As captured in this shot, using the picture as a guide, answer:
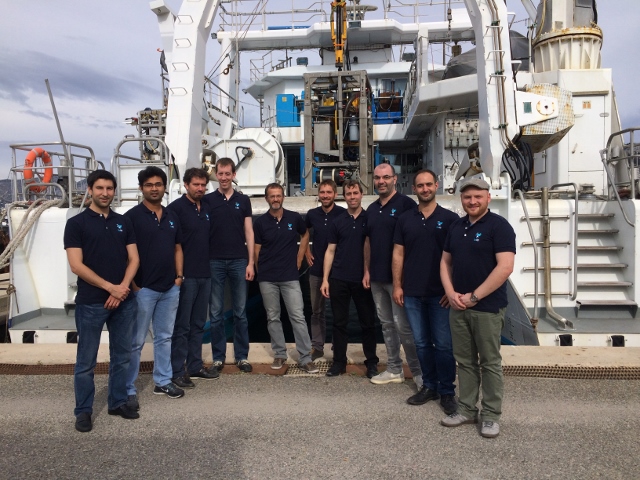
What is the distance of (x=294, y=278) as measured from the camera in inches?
176

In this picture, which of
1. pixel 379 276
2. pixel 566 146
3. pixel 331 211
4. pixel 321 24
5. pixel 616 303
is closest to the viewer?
pixel 379 276

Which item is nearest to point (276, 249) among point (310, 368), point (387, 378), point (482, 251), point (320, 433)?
point (310, 368)

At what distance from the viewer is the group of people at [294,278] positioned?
10.5 ft

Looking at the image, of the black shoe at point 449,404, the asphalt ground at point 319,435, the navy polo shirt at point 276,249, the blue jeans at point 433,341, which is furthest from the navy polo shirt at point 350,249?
the black shoe at point 449,404

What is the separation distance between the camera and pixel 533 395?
379 centimetres

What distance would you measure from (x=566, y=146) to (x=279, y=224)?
6.08 m

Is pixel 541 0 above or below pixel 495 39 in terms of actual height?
above

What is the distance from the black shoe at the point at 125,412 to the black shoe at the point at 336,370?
1.60m

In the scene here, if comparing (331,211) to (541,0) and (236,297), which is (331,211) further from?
(541,0)

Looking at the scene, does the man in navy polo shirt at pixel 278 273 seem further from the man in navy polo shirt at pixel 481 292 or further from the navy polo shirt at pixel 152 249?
the man in navy polo shirt at pixel 481 292

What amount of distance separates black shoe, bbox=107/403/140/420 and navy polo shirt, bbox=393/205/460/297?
212cm

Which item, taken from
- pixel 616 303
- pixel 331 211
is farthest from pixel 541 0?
pixel 331 211

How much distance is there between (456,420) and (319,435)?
0.91 m

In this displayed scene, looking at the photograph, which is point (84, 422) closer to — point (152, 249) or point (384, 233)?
point (152, 249)
